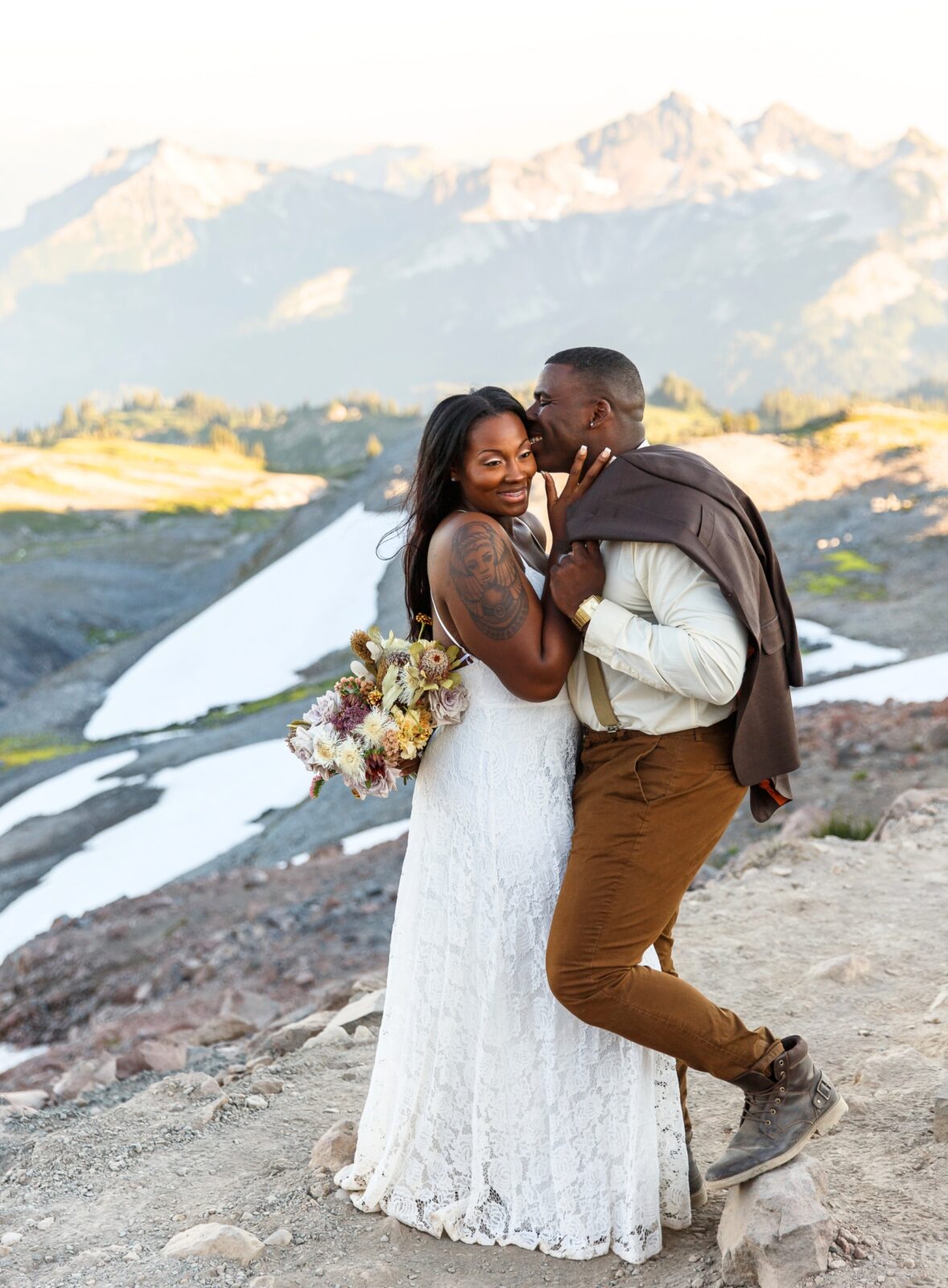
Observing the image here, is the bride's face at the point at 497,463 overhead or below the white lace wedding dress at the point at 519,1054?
overhead

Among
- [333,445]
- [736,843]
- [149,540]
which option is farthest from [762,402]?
[736,843]

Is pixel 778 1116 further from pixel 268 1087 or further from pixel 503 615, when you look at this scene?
pixel 268 1087

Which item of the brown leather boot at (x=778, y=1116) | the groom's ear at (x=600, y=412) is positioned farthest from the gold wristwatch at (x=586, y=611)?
the brown leather boot at (x=778, y=1116)

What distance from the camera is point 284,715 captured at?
27.1 meters

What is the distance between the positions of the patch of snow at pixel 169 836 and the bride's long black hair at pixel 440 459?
14.0 metres

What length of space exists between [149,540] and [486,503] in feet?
254

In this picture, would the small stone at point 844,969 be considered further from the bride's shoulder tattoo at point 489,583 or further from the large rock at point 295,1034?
the bride's shoulder tattoo at point 489,583

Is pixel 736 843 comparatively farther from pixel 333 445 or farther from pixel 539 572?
pixel 333 445

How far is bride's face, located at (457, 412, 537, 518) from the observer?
4051mm

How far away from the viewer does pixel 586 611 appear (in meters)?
3.83

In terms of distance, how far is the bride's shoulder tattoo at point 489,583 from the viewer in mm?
3904

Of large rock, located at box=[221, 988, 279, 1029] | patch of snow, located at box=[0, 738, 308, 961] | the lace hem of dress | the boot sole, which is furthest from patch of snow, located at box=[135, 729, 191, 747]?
the boot sole

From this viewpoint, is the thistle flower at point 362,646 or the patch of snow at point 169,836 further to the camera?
the patch of snow at point 169,836

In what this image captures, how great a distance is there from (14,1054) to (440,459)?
10.1m
